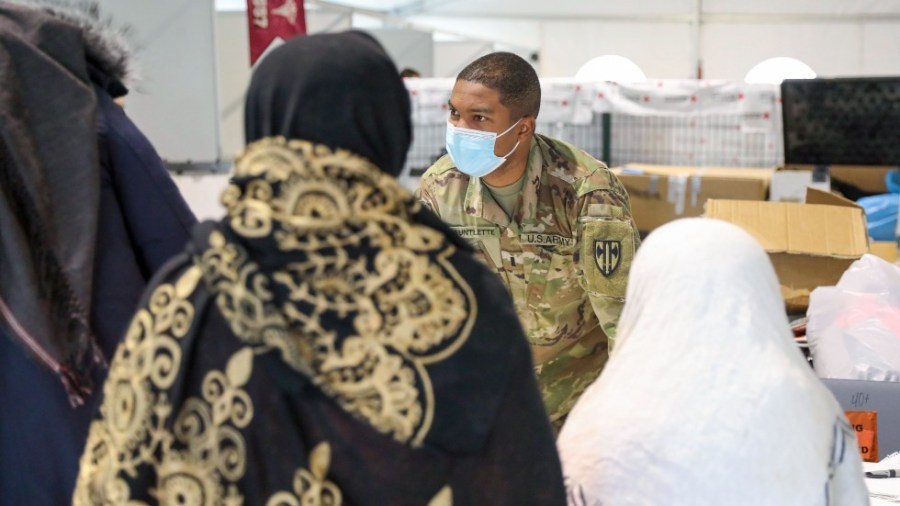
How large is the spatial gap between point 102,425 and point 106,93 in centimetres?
82

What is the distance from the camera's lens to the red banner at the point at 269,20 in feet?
21.2

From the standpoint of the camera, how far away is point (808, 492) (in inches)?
55.1

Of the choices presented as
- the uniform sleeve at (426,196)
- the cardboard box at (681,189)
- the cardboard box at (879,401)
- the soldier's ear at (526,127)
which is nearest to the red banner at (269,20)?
the cardboard box at (681,189)

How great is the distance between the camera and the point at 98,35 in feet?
5.99

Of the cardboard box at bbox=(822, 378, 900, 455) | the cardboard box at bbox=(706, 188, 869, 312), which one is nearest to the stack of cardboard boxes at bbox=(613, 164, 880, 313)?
the cardboard box at bbox=(706, 188, 869, 312)

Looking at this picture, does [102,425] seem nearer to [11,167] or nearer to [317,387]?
[317,387]

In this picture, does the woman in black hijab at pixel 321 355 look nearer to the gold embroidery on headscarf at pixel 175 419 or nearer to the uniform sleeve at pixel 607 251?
the gold embroidery on headscarf at pixel 175 419

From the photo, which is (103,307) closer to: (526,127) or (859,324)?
(526,127)

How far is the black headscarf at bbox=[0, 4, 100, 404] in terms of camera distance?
1.64 m

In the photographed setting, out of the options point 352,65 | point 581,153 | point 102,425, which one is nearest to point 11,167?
point 102,425

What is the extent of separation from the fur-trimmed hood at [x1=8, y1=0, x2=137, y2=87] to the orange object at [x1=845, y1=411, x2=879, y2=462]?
185 cm

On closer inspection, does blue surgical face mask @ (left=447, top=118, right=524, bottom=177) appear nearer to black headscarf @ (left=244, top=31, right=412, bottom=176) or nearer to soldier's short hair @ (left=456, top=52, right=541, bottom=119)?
soldier's short hair @ (left=456, top=52, right=541, bottom=119)

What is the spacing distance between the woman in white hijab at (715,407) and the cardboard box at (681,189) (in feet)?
11.1

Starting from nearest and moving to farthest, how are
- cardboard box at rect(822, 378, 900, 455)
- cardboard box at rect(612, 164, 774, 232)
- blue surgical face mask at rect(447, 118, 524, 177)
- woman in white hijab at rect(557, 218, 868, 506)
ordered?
woman in white hijab at rect(557, 218, 868, 506)
cardboard box at rect(822, 378, 900, 455)
blue surgical face mask at rect(447, 118, 524, 177)
cardboard box at rect(612, 164, 774, 232)
